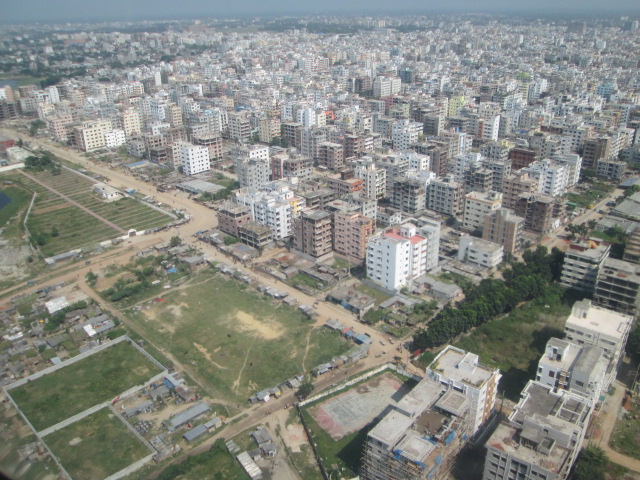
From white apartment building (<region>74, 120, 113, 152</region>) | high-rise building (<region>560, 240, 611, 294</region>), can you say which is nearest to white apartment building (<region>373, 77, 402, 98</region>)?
white apartment building (<region>74, 120, 113, 152</region>)

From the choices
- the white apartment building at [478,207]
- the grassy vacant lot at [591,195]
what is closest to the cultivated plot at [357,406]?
the white apartment building at [478,207]

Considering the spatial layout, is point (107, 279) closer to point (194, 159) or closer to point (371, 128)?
point (194, 159)

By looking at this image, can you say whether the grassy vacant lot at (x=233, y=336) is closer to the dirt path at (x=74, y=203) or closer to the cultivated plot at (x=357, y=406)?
the cultivated plot at (x=357, y=406)

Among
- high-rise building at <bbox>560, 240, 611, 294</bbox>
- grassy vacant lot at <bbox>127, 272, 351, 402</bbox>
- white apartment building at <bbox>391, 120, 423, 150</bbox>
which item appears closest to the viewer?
grassy vacant lot at <bbox>127, 272, 351, 402</bbox>

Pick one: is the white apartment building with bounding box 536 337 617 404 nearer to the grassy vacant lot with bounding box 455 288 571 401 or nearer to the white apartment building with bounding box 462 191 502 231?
the grassy vacant lot with bounding box 455 288 571 401

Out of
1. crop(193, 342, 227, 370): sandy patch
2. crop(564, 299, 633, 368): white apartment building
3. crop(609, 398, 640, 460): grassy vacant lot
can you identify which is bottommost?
crop(609, 398, 640, 460): grassy vacant lot

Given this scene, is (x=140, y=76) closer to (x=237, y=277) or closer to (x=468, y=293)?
(x=237, y=277)
